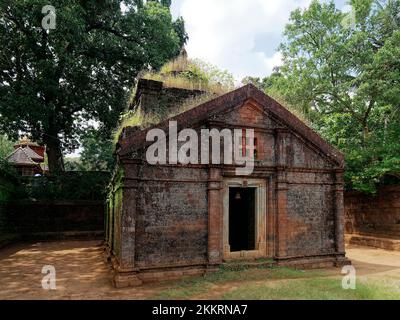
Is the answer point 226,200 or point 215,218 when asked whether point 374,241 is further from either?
point 215,218

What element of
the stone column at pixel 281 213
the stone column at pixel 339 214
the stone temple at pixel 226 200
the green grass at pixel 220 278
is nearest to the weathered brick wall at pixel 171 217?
the stone temple at pixel 226 200

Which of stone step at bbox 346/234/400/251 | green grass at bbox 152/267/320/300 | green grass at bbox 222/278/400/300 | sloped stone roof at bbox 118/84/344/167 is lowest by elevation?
stone step at bbox 346/234/400/251

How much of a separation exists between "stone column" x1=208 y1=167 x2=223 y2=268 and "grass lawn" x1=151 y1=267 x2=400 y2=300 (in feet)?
1.57

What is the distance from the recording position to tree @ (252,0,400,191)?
15.5 metres

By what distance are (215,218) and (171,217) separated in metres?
1.30

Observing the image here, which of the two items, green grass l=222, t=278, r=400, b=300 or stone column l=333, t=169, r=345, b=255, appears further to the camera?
stone column l=333, t=169, r=345, b=255

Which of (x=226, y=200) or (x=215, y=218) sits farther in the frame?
(x=226, y=200)

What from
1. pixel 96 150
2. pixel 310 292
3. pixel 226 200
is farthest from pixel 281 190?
pixel 96 150

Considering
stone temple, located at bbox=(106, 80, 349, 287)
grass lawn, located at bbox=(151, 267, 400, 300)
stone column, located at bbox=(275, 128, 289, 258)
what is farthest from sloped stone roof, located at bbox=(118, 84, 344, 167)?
grass lawn, located at bbox=(151, 267, 400, 300)

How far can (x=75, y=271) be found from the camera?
1027 cm

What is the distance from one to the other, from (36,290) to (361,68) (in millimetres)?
17401

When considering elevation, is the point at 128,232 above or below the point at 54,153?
below

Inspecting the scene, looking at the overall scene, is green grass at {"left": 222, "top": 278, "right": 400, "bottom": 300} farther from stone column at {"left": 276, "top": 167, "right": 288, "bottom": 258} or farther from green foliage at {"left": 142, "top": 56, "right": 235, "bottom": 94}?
green foliage at {"left": 142, "top": 56, "right": 235, "bottom": 94}

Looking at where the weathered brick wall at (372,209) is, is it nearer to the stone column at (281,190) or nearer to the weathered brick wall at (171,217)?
the stone column at (281,190)
